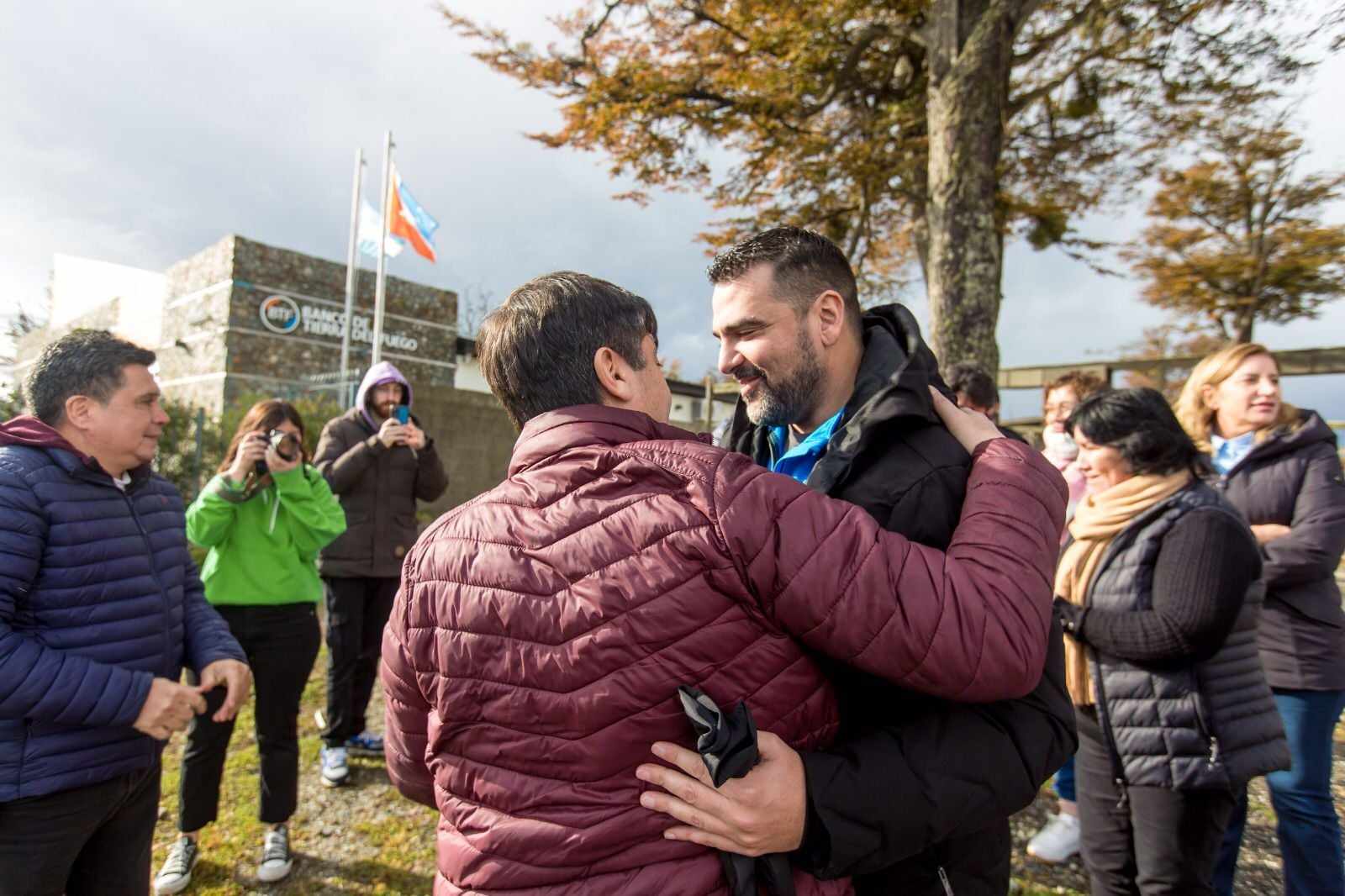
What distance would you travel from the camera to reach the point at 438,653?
1.20m

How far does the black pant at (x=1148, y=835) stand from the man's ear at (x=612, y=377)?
166cm

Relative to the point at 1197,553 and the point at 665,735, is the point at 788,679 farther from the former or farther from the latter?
the point at 1197,553

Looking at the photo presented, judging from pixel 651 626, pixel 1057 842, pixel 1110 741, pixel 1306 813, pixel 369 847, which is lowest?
pixel 369 847

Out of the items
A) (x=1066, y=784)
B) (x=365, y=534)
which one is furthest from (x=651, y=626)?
(x=365, y=534)

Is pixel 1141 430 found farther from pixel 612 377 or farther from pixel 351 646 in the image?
pixel 351 646

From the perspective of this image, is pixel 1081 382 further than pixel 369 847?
Yes

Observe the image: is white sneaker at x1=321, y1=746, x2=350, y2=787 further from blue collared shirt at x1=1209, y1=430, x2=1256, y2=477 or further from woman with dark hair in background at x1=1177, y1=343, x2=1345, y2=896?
blue collared shirt at x1=1209, y1=430, x2=1256, y2=477

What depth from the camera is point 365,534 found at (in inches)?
178

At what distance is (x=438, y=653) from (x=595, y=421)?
1.54ft

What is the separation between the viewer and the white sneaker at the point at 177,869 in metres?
3.11

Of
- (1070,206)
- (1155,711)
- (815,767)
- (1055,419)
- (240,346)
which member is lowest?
(1155,711)

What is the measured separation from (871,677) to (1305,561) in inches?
108

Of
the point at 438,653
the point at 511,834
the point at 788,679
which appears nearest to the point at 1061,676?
the point at 788,679

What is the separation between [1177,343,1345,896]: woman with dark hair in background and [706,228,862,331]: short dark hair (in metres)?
2.43
